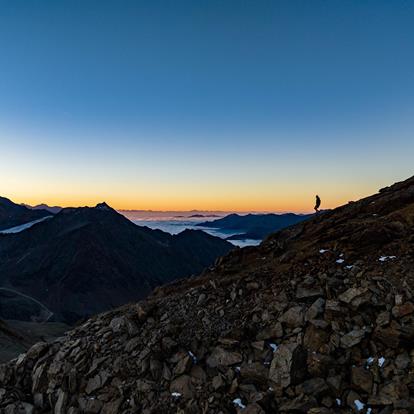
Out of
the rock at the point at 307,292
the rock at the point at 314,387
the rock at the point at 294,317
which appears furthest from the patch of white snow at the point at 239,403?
the rock at the point at 307,292

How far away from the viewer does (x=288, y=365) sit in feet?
39.1

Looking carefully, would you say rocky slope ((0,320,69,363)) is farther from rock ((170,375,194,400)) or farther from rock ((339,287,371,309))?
rock ((339,287,371,309))

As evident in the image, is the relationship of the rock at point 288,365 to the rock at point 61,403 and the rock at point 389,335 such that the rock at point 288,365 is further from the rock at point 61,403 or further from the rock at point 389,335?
the rock at point 61,403

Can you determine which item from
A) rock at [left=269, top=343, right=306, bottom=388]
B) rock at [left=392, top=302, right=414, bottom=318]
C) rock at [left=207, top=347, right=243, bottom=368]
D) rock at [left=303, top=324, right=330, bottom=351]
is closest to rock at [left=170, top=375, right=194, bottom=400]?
rock at [left=207, top=347, right=243, bottom=368]

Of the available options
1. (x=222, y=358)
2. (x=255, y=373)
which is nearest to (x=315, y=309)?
(x=255, y=373)

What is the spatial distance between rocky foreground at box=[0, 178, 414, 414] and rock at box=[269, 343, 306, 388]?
0.04 m

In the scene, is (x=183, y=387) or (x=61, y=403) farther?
(x=61, y=403)

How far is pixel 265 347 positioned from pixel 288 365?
4.67 ft

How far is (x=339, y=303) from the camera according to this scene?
531 inches

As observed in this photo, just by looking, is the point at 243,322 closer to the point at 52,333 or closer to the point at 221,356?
the point at 221,356

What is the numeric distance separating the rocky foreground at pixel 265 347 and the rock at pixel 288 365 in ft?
0.12

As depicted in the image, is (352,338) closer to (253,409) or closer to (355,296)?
(355,296)

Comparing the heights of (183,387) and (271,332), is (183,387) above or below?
below

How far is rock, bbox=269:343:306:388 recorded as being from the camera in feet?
38.2
